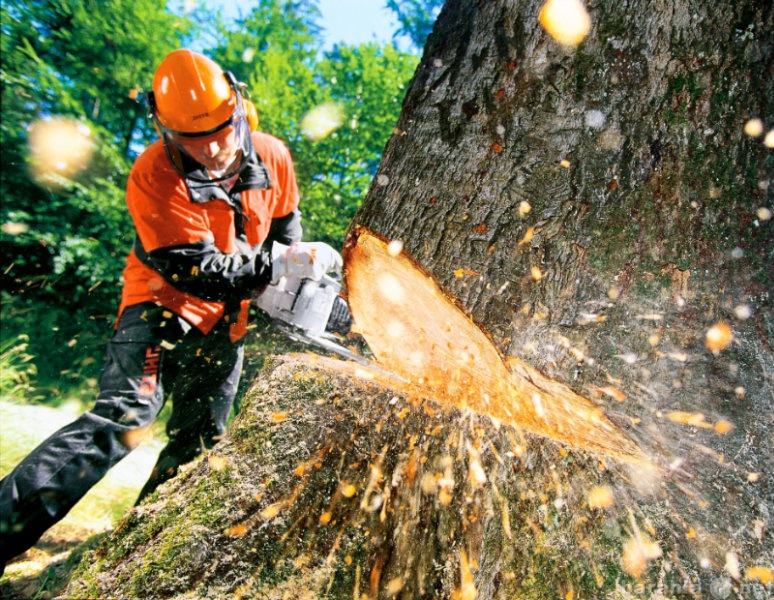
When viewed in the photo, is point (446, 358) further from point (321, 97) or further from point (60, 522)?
point (321, 97)

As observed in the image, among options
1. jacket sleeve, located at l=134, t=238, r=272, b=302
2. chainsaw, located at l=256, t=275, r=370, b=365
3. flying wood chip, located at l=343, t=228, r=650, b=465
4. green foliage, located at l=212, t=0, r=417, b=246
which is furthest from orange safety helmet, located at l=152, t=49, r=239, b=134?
green foliage, located at l=212, t=0, r=417, b=246

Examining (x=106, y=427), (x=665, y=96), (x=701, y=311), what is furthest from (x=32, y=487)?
(x=665, y=96)

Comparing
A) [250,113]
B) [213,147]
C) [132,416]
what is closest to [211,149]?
[213,147]

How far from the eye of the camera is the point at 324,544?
1104 millimetres

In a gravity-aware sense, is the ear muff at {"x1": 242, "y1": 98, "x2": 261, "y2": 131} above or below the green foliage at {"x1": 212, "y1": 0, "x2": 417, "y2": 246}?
below

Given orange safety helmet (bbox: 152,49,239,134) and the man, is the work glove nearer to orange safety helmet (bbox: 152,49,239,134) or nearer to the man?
the man

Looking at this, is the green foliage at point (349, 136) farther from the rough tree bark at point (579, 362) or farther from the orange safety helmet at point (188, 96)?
the rough tree bark at point (579, 362)

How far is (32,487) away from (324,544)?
1.19 metres

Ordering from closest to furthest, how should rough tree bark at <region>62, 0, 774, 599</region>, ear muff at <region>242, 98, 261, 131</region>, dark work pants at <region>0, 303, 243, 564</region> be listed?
rough tree bark at <region>62, 0, 774, 599</region>, dark work pants at <region>0, 303, 243, 564</region>, ear muff at <region>242, 98, 261, 131</region>

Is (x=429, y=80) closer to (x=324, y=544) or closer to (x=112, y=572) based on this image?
(x=324, y=544)

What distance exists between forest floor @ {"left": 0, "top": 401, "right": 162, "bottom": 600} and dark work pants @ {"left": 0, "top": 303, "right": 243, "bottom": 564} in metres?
0.32

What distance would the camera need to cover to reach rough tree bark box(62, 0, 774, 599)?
1061 mm

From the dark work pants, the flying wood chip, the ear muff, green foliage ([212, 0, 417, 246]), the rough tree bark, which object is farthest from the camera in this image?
green foliage ([212, 0, 417, 246])

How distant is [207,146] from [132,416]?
4.12 ft
